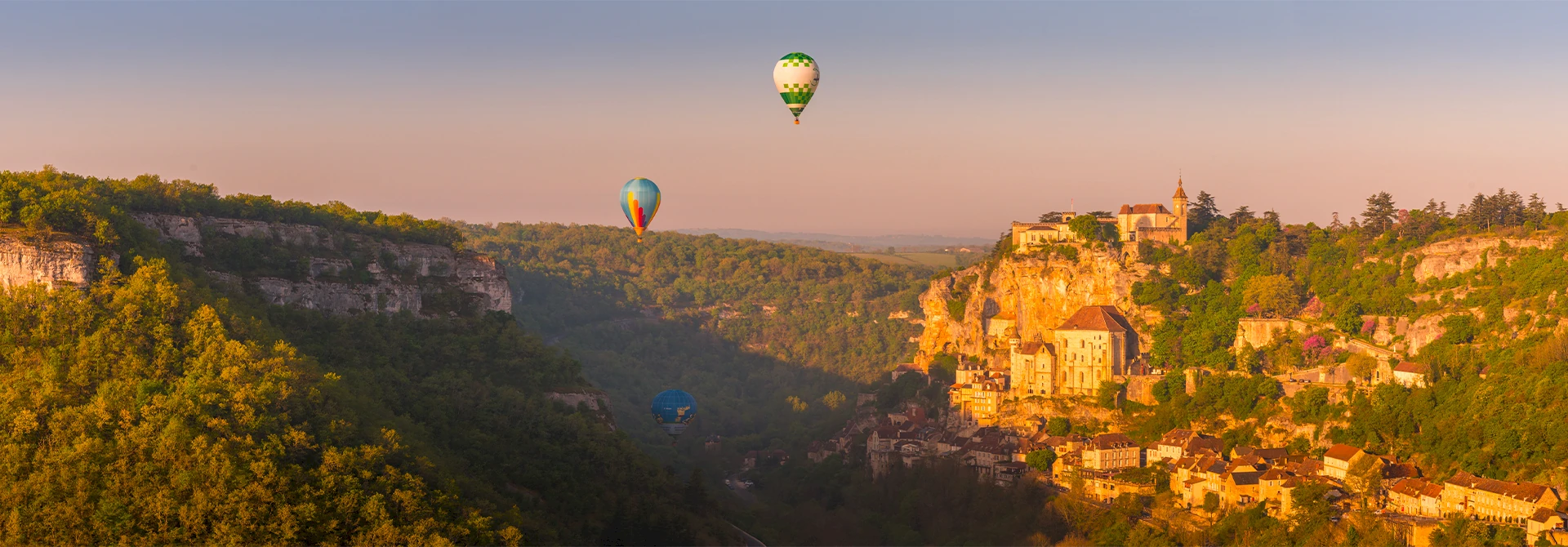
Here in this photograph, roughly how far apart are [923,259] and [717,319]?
61.5 metres

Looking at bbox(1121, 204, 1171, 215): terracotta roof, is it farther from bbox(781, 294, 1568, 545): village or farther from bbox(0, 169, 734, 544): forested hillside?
bbox(0, 169, 734, 544): forested hillside

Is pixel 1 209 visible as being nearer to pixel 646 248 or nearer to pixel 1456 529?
pixel 1456 529

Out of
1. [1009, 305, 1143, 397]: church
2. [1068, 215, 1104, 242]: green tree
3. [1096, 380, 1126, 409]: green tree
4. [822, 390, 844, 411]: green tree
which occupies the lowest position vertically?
[822, 390, 844, 411]: green tree

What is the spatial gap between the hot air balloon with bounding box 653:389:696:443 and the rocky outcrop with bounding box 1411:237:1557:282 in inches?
1216

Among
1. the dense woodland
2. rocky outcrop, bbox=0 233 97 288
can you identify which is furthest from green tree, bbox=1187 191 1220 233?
rocky outcrop, bbox=0 233 97 288

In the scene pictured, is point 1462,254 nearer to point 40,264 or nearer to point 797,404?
point 797,404

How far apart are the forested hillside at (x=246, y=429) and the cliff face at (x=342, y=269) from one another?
108 cm

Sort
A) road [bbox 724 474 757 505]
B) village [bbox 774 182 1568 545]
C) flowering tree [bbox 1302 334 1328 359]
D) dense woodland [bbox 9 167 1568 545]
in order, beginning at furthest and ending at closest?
1. road [bbox 724 474 757 505]
2. flowering tree [bbox 1302 334 1328 359]
3. village [bbox 774 182 1568 545]
4. dense woodland [bbox 9 167 1568 545]

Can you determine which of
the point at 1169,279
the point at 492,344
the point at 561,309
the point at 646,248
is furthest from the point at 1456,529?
the point at 646,248

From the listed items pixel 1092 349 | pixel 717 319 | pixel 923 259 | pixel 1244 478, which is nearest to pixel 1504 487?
pixel 1244 478

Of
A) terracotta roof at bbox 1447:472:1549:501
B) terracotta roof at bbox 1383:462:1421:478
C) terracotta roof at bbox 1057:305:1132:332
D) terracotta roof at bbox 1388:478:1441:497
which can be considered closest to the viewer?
terracotta roof at bbox 1447:472:1549:501

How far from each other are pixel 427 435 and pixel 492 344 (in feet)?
39.1

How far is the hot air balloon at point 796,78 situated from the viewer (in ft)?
160

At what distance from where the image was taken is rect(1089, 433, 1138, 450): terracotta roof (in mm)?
53000
